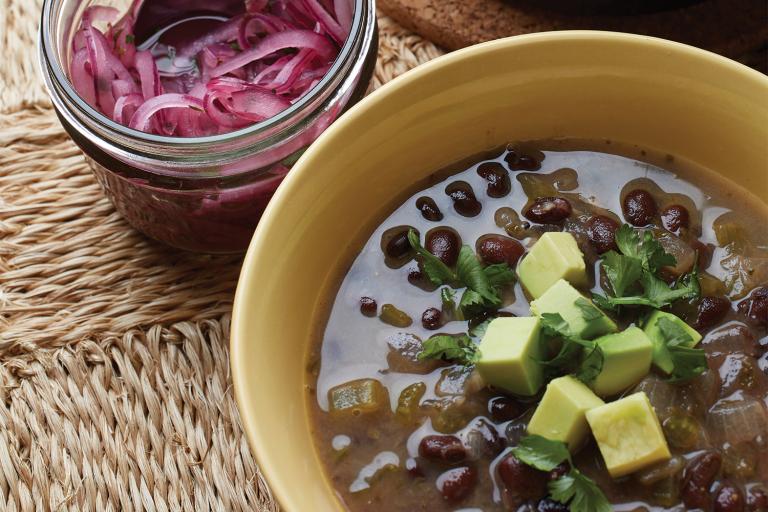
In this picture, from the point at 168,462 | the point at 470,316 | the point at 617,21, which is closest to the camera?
the point at 470,316

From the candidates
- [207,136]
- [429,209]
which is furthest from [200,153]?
[429,209]

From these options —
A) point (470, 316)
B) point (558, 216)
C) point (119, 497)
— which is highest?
point (558, 216)

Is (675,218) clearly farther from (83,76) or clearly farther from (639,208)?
(83,76)

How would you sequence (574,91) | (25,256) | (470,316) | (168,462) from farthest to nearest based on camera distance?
(25,256) < (168,462) < (574,91) < (470,316)

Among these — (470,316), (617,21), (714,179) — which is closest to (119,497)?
(470,316)

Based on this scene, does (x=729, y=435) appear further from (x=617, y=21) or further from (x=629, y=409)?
(x=617, y=21)

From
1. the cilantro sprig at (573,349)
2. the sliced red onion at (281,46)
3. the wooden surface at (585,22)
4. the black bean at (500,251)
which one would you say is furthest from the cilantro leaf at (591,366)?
the wooden surface at (585,22)
